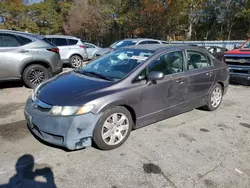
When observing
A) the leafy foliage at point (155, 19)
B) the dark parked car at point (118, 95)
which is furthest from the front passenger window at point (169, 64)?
the leafy foliage at point (155, 19)

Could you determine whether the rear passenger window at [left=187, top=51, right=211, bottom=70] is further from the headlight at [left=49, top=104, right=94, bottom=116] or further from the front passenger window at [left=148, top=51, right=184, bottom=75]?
the headlight at [left=49, top=104, right=94, bottom=116]

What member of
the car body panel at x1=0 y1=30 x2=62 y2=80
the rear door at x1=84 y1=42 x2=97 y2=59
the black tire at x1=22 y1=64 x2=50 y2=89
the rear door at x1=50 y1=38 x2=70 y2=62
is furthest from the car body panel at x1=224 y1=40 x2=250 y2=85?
the rear door at x1=84 y1=42 x2=97 y2=59

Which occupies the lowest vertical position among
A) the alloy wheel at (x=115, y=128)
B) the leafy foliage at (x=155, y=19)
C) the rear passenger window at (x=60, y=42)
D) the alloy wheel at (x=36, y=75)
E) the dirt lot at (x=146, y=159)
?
the dirt lot at (x=146, y=159)

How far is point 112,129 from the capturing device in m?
3.07

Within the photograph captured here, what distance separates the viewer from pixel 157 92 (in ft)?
11.5

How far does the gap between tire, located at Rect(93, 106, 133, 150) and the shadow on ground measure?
0.73m

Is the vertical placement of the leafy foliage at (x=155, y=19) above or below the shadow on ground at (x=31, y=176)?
Answer: above

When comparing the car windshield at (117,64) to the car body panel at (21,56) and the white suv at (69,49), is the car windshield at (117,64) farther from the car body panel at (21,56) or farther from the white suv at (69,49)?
the white suv at (69,49)

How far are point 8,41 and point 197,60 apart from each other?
4931mm

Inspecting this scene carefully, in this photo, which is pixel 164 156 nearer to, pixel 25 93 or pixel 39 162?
pixel 39 162

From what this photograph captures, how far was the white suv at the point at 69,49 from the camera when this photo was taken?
394 inches

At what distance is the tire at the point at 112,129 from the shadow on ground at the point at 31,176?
2.41 ft

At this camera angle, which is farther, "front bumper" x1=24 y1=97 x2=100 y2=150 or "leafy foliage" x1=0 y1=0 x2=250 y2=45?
"leafy foliage" x1=0 y1=0 x2=250 y2=45

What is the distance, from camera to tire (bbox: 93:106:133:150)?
2.93m
